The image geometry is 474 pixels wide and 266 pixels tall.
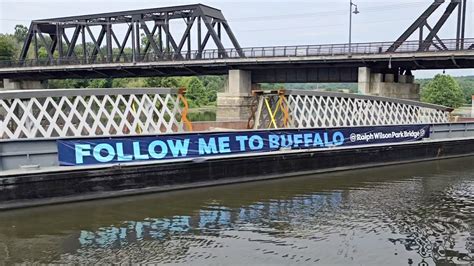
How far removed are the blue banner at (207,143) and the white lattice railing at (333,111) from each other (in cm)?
121

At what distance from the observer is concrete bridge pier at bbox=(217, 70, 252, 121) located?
172ft

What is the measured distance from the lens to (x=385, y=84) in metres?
45.4

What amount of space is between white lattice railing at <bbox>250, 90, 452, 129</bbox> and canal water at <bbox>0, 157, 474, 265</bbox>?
4.65 meters

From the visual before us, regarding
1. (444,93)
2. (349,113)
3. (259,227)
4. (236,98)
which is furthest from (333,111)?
(444,93)

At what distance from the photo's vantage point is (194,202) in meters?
14.8

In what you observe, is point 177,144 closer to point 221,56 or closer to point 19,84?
point 221,56

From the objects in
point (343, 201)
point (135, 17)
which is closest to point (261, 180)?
point (343, 201)

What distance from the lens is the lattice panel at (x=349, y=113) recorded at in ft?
70.8

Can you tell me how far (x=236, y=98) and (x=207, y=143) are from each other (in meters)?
36.2

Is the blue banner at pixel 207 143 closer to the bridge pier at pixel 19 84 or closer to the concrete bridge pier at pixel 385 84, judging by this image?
the concrete bridge pier at pixel 385 84

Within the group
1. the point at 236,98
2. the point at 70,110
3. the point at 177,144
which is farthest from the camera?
the point at 236,98

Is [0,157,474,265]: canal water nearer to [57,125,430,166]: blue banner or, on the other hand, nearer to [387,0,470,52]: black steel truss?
[57,125,430,166]: blue banner

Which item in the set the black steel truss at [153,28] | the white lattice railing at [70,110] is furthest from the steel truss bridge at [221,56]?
the white lattice railing at [70,110]

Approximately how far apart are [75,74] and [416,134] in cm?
5897
